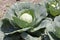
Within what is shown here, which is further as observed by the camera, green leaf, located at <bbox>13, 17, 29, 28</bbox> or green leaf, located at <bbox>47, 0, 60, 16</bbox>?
green leaf, located at <bbox>47, 0, 60, 16</bbox>

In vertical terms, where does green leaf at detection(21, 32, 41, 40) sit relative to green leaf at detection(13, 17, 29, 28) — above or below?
below

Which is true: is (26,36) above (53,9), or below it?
below

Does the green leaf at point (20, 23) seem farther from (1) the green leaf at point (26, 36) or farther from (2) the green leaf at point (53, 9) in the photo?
(2) the green leaf at point (53, 9)

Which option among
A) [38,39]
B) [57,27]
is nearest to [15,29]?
[38,39]

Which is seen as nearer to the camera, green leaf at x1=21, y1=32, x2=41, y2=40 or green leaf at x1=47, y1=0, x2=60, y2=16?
green leaf at x1=21, y1=32, x2=41, y2=40

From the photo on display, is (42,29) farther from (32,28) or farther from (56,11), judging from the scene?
(56,11)

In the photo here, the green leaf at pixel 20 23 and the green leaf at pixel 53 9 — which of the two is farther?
the green leaf at pixel 53 9

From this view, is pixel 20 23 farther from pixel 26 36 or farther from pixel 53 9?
pixel 53 9

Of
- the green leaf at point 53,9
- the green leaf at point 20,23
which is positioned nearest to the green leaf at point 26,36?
the green leaf at point 20,23

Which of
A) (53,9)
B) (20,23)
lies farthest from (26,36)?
(53,9)

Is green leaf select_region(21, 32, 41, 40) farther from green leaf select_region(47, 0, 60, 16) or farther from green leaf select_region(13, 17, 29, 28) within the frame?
green leaf select_region(47, 0, 60, 16)

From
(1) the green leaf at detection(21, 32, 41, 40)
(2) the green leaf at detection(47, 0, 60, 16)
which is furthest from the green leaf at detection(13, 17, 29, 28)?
(2) the green leaf at detection(47, 0, 60, 16)

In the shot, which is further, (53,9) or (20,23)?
(53,9)
